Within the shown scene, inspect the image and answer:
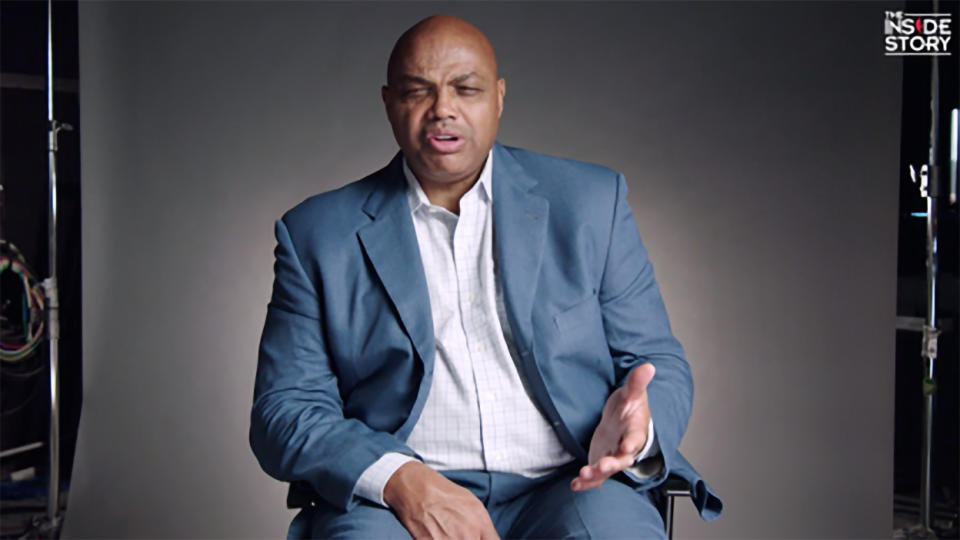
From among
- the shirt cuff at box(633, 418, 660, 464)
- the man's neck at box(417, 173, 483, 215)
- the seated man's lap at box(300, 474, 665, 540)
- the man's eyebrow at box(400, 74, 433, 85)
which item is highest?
the man's eyebrow at box(400, 74, 433, 85)

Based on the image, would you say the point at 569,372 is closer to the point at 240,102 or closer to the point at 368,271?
the point at 368,271

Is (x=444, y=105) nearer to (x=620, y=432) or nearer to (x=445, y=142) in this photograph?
(x=445, y=142)

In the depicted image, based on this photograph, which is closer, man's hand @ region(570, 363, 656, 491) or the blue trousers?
man's hand @ region(570, 363, 656, 491)

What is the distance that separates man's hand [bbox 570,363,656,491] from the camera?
1.48m

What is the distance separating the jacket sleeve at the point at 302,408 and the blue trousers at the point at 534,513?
0.19ft

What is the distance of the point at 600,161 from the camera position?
314cm

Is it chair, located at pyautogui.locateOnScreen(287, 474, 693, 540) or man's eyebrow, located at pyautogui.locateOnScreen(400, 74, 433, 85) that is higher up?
man's eyebrow, located at pyautogui.locateOnScreen(400, 74, 433, 85)

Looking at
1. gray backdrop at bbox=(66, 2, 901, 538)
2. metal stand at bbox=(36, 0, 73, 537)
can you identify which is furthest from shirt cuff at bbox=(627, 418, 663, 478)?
metal stand at bbox=(36, 0, 73, 537)

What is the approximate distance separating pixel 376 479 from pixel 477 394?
279 millimetres

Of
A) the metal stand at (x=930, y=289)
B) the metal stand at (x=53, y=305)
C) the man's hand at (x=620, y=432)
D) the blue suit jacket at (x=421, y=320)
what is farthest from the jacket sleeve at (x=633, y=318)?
the metal stand at (x=53, y=305)

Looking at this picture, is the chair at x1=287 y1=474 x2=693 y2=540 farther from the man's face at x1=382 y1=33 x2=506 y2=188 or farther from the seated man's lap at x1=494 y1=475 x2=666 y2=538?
the man's face at x1=382 y1=33 x2=506 y2=188

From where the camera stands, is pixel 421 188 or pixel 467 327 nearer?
pixel 467 327

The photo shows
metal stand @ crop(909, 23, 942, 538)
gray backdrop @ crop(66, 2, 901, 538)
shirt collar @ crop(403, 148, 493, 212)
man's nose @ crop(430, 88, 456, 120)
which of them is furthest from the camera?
gray backdrop @ crop(66, 2, 901, 538)

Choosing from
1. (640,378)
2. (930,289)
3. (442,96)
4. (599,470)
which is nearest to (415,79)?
(442,96)
